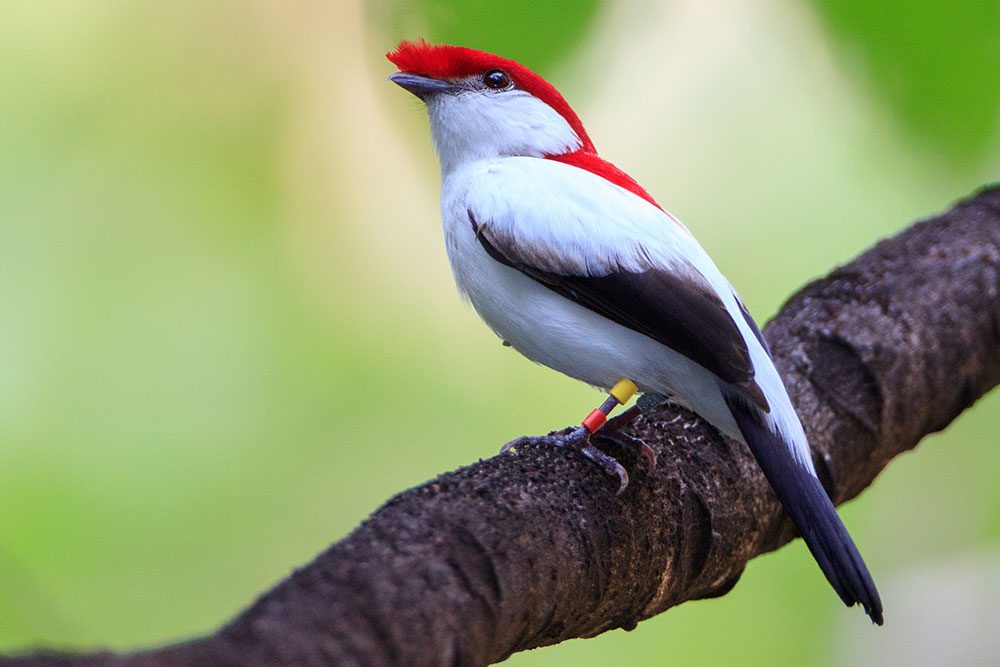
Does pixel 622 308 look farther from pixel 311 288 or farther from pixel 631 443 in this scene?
pixel 311 288

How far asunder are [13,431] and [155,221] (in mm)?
839

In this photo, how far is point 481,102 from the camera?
2.89 m

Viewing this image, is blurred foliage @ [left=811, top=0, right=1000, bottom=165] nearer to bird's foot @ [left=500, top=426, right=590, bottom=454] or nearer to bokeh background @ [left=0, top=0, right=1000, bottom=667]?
bokeh background @ [left=0, top=0, right=1000, bottom=667]

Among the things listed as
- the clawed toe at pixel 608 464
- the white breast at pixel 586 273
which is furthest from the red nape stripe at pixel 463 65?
the clawed toe at pixel 608 464

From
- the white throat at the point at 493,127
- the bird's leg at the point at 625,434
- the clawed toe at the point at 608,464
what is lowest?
the bird's leg at the point at 625,434

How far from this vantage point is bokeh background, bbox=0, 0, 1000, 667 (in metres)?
3.44

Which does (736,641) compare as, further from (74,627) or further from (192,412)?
(74,627)

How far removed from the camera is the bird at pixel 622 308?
2188 mm

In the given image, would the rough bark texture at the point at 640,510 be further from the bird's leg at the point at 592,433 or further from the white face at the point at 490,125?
the white face at the point at 490,125

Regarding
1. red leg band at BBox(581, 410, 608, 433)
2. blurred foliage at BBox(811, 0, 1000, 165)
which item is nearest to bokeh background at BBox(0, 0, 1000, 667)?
blurred foliage at BBox(811, 0, 1000, 165)

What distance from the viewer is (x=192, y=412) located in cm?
362

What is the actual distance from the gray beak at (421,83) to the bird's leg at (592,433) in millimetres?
995

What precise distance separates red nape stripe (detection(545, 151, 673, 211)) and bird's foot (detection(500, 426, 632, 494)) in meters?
0.64

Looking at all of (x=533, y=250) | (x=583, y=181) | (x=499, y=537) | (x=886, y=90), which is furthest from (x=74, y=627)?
(x=886, y=90)
